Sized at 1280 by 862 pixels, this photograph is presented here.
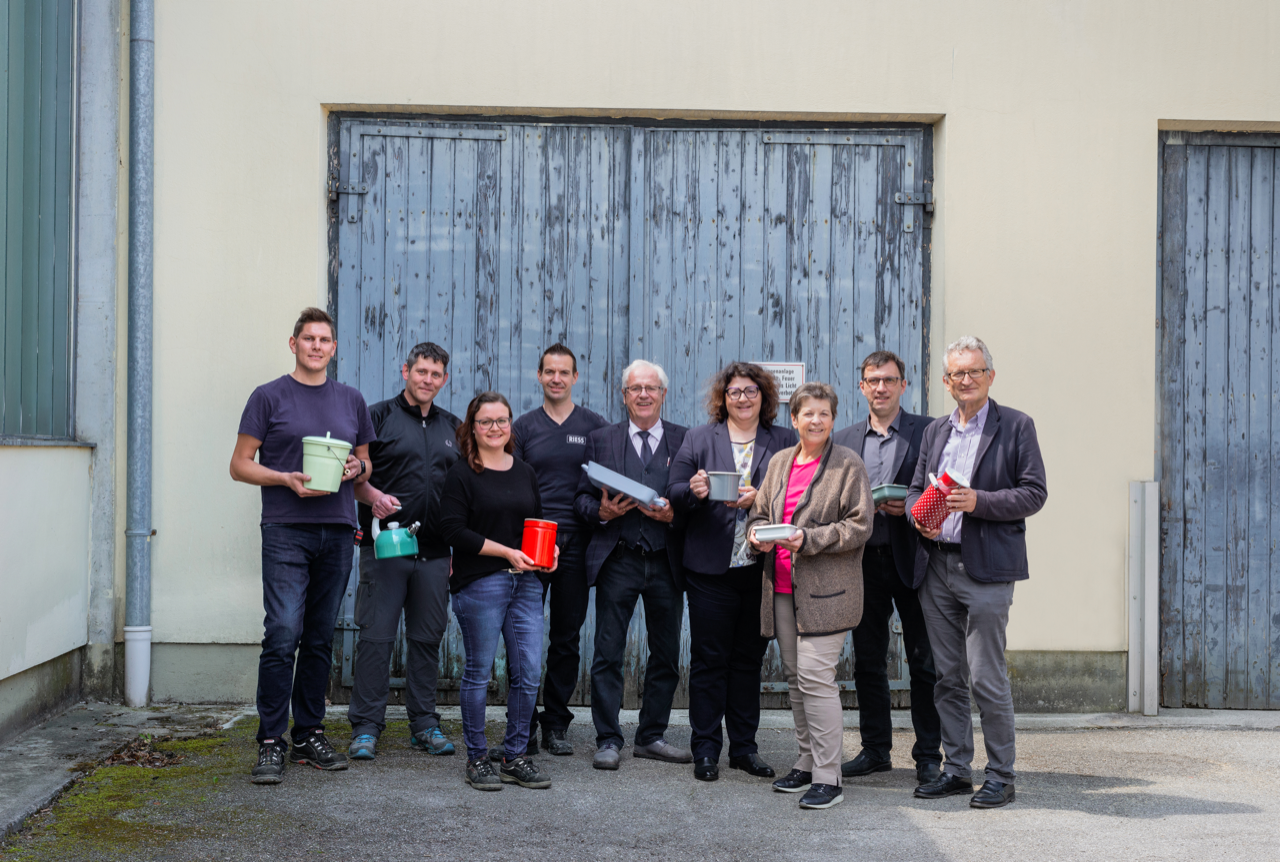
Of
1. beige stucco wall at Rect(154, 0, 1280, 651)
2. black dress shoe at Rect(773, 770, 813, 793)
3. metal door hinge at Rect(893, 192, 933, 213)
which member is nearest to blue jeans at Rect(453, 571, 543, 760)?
black dress shoe at Rect(773, 770, 813, 793)

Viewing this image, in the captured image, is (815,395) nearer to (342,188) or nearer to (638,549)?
(638,549)

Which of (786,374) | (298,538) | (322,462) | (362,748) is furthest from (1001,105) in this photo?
A: (362,748)

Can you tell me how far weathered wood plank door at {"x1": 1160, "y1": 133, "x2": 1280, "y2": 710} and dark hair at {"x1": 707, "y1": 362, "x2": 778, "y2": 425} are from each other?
112 inches

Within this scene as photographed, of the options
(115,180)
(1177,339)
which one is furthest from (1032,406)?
(115,180)

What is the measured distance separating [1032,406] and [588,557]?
9.25 ft

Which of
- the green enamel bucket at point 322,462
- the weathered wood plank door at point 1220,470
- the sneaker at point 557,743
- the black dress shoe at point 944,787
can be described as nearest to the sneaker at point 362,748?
the sneaker at point 557,743

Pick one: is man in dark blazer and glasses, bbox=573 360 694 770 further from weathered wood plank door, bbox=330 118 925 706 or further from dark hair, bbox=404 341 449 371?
weathered wood plank door, bbox=330 118 925 706

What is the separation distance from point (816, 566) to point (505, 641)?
1336mm

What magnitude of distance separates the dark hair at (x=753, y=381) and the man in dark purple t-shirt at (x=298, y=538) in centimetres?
160

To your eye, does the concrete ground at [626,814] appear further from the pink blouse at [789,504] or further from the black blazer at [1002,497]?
the black blazer at [1002,497]

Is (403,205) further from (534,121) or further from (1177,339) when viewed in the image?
(1177,339)

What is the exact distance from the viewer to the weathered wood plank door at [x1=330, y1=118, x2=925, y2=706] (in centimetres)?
629

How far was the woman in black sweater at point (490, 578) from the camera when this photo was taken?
452 centimetres

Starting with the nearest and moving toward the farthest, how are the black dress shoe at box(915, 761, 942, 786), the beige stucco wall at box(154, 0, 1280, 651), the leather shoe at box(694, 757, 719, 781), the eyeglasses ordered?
the eyeglasses
the black dress shoe at box(915, 761, 942, 786)
the leather shoe at box(694, 757, 719, 781)
the beige stucco wall at box(154, 0, 1280, 651)
